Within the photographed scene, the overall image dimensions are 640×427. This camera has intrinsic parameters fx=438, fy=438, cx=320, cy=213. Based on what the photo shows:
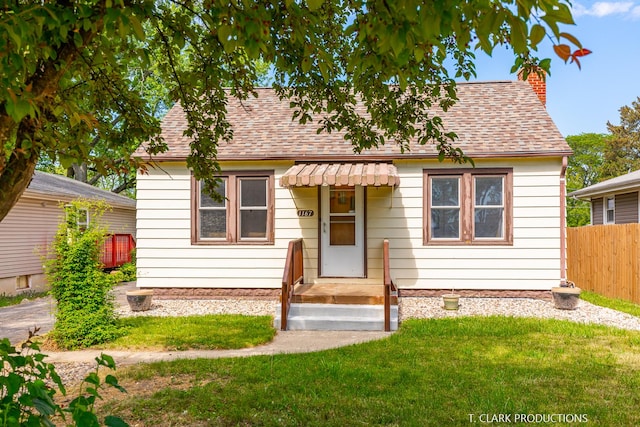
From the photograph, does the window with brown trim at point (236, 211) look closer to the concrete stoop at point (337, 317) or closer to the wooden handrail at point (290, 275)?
the wooden handrail at point (290, 275)

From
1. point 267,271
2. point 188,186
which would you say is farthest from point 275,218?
point 188,186

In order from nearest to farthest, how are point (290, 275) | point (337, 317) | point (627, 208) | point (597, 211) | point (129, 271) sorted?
point (337, 317) → point (290, 275) → point (129, 271) → point (627, 208) → point (597, 211)

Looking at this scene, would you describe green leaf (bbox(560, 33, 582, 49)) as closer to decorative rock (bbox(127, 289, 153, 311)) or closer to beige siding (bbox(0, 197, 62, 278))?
decorative rock (bbox(127, 289, 153, 311))

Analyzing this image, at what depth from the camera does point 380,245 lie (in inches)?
368

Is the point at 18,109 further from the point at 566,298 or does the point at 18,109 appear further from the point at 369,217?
the point at 566,298

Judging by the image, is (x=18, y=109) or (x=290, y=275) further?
(x=290, y=275)

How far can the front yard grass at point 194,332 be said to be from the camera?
19.6 ft

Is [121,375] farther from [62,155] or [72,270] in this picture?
[62,155]

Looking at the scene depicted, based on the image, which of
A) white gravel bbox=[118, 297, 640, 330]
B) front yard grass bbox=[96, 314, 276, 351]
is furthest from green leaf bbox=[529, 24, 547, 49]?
white gravel bbox=[118, 297, 640, 330]

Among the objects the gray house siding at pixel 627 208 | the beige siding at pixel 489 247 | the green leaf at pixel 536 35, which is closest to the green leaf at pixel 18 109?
the green leaf at pixel 536 35

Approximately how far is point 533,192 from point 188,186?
738cm

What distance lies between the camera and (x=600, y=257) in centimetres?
1089

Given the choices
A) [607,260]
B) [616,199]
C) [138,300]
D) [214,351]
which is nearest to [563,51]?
[214,351]

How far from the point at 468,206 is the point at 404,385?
5764mm
